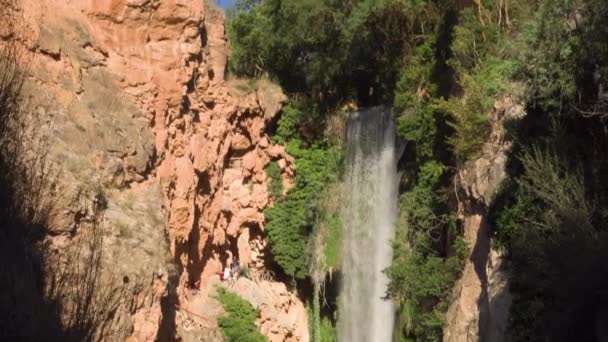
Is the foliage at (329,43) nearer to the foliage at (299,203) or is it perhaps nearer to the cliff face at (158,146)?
the cliff face at (158,146)

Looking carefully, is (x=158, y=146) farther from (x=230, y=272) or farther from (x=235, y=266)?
(x=235, y=266)

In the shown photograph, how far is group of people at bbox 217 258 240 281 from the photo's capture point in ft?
73.3

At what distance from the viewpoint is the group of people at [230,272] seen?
22.3 meters

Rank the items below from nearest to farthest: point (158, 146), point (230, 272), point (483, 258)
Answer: point (483, 258) < point (158, 146) < point (230, 272)

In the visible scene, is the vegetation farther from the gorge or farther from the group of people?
the group of people

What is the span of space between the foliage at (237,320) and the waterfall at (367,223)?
2621 millimetres

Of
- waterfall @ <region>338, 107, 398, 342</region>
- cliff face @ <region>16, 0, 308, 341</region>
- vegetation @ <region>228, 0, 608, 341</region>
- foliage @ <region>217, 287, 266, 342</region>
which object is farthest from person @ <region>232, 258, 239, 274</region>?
waterfall @ <region>338, 107, 398, 342</region>

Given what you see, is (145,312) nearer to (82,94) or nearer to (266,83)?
(82,94)

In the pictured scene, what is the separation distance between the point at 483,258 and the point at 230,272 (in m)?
8.76

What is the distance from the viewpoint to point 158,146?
61.3ft

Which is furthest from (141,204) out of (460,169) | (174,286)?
(460,169)

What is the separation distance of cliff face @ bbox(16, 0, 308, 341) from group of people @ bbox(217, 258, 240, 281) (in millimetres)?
184

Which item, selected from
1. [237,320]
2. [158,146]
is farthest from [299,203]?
Answer: [158,146]

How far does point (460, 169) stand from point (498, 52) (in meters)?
2.69
